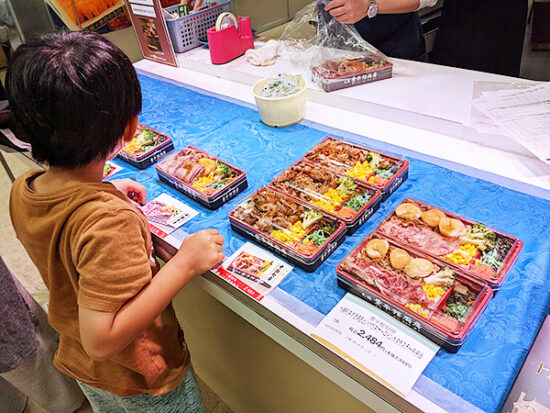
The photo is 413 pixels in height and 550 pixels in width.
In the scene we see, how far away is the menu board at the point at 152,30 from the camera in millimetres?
2148

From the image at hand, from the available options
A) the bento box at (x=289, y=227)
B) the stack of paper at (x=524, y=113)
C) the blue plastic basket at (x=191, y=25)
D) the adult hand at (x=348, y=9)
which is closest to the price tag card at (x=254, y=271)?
the bento box at (x=289, y=227)

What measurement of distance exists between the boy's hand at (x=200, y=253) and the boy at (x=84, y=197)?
19 millimetres

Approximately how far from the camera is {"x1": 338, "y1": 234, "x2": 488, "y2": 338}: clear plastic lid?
82 cm

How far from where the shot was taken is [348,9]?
1.86m

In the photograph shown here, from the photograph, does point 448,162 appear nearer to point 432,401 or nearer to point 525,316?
point 525,316

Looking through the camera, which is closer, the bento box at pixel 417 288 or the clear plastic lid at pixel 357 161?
the bento box at pixel 417 288

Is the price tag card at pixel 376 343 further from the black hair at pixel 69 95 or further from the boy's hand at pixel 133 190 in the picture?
the boy's hand at pixel 133 190

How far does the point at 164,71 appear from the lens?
2365 mm

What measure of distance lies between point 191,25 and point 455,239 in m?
2.06

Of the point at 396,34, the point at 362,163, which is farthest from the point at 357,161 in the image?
the point at 396,34

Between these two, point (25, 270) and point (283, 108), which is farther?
point (25, 270)

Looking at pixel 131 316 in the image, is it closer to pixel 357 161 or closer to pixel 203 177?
pixel 203 177

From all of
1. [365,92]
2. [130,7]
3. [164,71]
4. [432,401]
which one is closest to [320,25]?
[365,92]

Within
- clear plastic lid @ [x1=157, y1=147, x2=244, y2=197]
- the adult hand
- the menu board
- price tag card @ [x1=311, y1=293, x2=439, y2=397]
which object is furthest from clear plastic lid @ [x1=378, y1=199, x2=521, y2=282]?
the menu board
